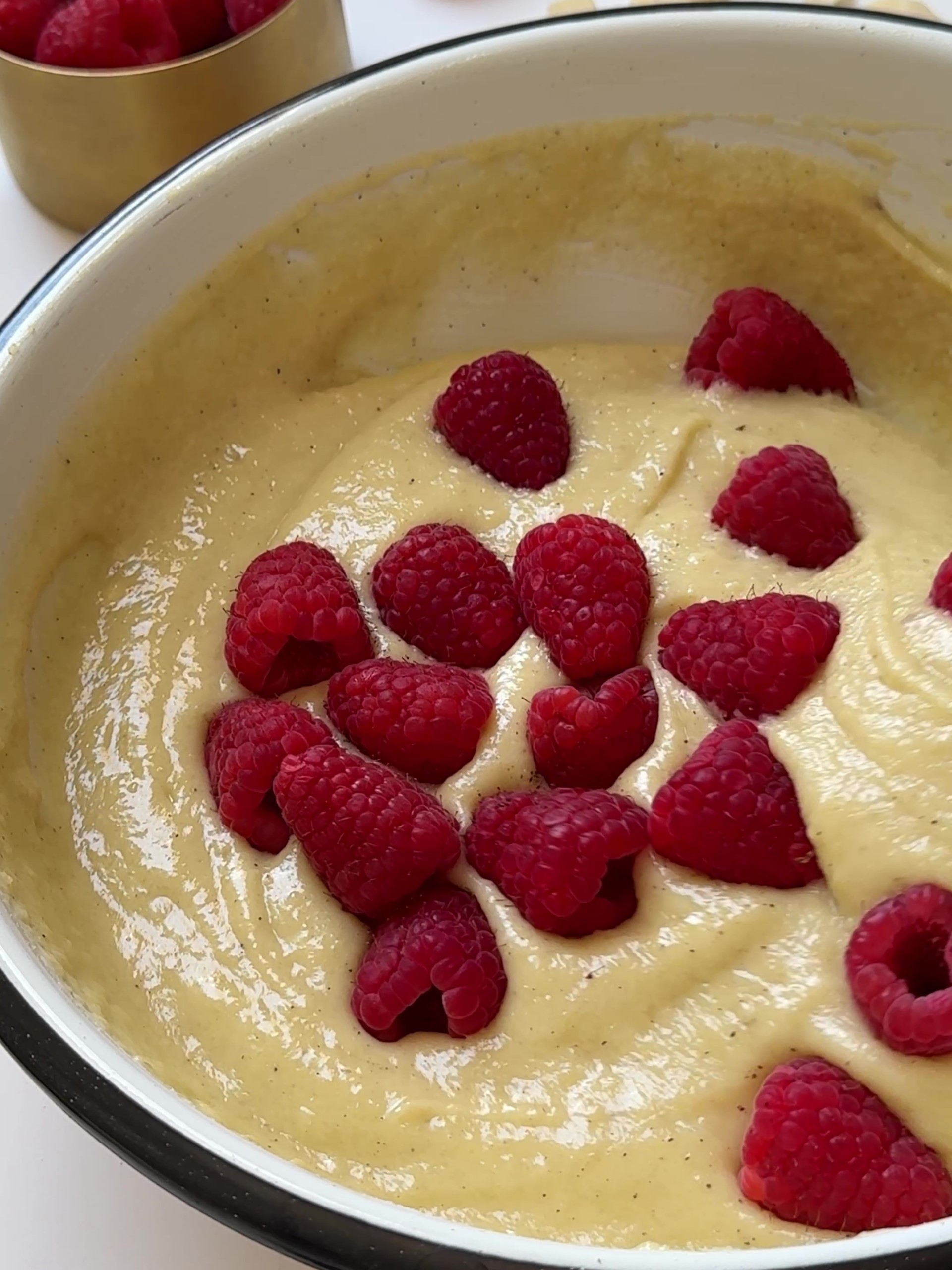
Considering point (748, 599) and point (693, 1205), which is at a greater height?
point (748, 599)

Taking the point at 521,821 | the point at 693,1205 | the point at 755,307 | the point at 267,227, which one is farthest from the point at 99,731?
the point at 755,307

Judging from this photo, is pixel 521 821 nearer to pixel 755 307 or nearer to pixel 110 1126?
pixel 110 1126

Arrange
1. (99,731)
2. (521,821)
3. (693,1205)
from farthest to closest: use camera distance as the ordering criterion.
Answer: (99,731), (521,821), (693,1205)

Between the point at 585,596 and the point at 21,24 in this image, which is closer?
the point at 585,596

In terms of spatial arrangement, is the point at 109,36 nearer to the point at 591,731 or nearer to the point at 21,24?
the point at 21,24

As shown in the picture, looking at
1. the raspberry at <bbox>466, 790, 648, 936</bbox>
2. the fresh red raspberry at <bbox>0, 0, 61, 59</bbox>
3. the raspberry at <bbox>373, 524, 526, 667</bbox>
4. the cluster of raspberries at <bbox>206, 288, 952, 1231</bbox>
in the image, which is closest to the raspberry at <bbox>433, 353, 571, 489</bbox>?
the cluster of raspberries at <bbox>206, 288, 952, 1231</bbox>

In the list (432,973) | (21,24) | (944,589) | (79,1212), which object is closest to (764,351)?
(944,589)

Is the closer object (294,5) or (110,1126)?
(110,1126)
